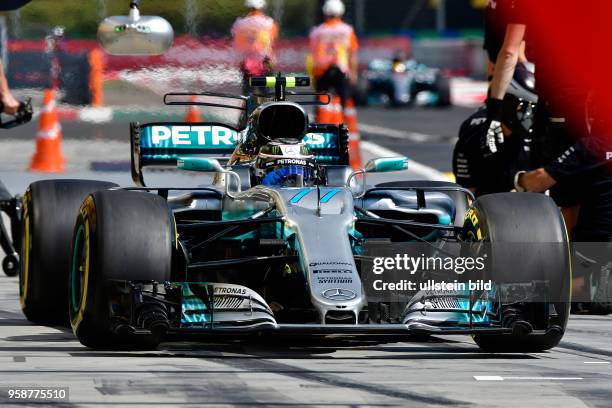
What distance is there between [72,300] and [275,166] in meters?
1.33

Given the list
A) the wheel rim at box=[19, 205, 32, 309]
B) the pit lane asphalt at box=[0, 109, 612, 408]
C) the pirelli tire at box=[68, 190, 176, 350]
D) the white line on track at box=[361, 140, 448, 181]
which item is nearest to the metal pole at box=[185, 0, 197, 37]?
the white line on track at box=[361, 140, 448, 181]

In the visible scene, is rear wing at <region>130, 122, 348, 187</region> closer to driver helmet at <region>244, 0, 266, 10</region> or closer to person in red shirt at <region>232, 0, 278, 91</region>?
person in red shirt at <region>232, 0, 278, 91</region>

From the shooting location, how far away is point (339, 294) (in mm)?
8086

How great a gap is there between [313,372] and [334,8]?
51.9 feet

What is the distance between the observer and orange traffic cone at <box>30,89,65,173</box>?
760 inches

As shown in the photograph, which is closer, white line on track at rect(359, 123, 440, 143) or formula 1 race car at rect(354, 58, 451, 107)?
white line on track at rect(359, 123, 440, 143)

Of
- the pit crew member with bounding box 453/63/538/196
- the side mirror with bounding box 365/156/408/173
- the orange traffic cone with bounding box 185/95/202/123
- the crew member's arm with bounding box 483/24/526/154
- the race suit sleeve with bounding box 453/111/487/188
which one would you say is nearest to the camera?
the side mirror with bounding box 365/156/408/173

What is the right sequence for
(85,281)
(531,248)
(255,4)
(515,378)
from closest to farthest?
(515,378) → (85,281) → (531,248) → (255,4)

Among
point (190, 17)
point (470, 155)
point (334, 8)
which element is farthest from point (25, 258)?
point (334, 8)

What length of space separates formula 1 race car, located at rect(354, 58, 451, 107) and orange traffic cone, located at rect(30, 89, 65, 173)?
15.2 m

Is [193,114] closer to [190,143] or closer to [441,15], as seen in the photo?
[190,143]

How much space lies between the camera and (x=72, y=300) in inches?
346

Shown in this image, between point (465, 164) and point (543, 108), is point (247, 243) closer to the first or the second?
point (543, 108)

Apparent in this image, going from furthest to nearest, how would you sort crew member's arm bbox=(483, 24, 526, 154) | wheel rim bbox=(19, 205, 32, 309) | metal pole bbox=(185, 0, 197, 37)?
metal pole bbox=(185, 0, 197, 37)
crew member's arm bbox=(483, 24, 526, 154)
wheel rim bbox=(19, 205, 32, 309)
